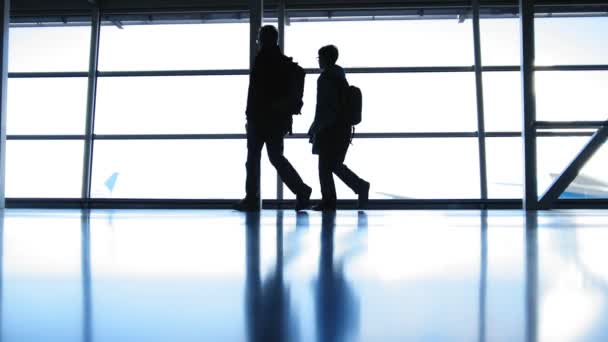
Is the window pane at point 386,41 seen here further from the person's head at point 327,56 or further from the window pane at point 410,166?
the person's head at point 327,56

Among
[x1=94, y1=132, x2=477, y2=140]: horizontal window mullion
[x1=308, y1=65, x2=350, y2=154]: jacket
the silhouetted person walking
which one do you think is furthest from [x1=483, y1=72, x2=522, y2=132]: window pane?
the silhouetted person walking

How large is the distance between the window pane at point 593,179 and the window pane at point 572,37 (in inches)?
88.6

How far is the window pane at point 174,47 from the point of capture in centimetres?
689

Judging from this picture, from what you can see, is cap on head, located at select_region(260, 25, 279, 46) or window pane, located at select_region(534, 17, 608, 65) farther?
window pane, located at select_region(534, 17, 608, 65)

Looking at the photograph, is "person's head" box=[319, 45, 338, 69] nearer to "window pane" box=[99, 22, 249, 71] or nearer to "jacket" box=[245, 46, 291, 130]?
"jacket" box=[245, 46, 291, 130]

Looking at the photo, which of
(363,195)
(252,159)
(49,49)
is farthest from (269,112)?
(49,49)

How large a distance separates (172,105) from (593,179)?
5036 mm

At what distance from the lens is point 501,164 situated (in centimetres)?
666

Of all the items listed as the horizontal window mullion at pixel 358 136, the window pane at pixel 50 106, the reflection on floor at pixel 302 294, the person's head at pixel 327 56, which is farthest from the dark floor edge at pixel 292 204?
the reflection on floor at pixel 302 294

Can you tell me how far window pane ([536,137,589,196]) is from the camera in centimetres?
475

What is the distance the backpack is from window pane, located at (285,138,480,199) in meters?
2.43

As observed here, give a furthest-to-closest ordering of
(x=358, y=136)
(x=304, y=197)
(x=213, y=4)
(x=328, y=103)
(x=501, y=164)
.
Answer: (x=213, y=4) < (x=501, y=164) < (x=358, y=136) < (x=328, y=103) < (x=304, y=197)

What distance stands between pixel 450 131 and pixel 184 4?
4.06 metres

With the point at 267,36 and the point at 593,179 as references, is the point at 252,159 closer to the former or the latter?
the point at 267,36
